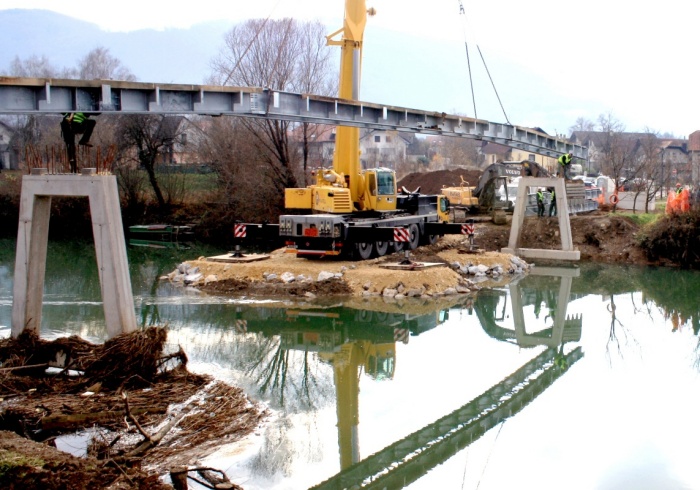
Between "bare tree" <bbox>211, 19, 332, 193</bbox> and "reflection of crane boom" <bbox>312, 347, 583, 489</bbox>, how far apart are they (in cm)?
2629

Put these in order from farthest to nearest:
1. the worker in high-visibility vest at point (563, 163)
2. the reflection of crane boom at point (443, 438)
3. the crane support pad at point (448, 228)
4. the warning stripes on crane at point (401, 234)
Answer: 1. the worker in high-visibility vest at point (563, 163)
2. the crane support pad at point (448, 228)
3. the warning stripes on crane at point (401, 234)
4. the reflection of crane boom at point (443, 438)

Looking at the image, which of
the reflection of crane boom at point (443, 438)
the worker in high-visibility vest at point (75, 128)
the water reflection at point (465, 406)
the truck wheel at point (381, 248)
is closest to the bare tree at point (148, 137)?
the truck wheel at point (381, 248)

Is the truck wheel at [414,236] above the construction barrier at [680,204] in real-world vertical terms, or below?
below

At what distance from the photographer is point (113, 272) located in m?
11.6

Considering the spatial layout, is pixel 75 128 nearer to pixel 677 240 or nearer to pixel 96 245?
pixel 96 245

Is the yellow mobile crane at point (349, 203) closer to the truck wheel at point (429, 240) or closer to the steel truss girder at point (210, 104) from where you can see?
the steel truss girder at point (210, 104)

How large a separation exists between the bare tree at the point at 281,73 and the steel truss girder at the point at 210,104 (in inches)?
531

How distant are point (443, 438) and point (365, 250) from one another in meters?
12.5

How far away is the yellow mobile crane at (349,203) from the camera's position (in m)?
20.9

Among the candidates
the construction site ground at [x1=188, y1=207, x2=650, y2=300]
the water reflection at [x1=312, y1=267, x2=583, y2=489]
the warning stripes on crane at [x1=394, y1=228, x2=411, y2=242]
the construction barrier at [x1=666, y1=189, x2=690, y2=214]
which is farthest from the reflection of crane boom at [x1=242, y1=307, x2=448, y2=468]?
the construction barrier at [x1=666, y1=189, x2=690, y2=214]

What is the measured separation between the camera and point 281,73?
38.2 m

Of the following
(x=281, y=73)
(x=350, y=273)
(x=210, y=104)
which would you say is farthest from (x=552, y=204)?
(x=210, y=104)

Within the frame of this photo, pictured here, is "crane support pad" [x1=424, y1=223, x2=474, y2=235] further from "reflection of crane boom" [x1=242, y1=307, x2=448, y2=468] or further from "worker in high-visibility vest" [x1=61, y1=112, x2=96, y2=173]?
"worker in high-visibility vest" [x1=61, y1=112, x2=96, y2=173]

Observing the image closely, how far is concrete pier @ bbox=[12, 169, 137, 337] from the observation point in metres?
11.5
